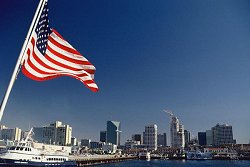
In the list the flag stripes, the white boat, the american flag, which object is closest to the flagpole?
the american flag

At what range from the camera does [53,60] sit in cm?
1723

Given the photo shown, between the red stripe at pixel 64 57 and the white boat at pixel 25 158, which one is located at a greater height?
the red stripe at pixel 64 57

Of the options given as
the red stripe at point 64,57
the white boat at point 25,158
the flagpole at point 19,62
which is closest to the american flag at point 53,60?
A: the red stripe at point 64,57

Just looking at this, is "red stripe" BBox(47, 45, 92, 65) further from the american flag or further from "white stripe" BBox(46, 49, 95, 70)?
"white stripe" BBox(46, 49, 95, 70)

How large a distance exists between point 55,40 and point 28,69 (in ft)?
8.10

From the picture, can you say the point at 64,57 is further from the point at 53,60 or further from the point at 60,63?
the point at 53,60

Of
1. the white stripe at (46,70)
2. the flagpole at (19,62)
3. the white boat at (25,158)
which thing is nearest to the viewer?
the flagpole at (19,62)

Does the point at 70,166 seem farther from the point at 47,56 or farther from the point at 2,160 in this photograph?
the point at 47,56

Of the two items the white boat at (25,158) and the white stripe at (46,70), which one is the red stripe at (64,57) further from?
the white boat at (25,158)

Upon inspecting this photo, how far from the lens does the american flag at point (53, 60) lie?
16234mm

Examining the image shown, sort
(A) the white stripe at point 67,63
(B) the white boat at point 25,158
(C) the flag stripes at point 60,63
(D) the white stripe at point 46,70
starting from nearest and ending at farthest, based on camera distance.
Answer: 1. (D) the white stripe at point 46,70
2. (C) the flag stripes at point 60,63
3. (A) the white stripe at point 67,63
4. (B) the white boat at point 25,158

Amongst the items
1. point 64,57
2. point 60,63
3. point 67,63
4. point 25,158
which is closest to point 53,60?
point 60,63

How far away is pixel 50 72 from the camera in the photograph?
56.0ft

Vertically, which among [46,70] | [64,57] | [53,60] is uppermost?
[64,57]
